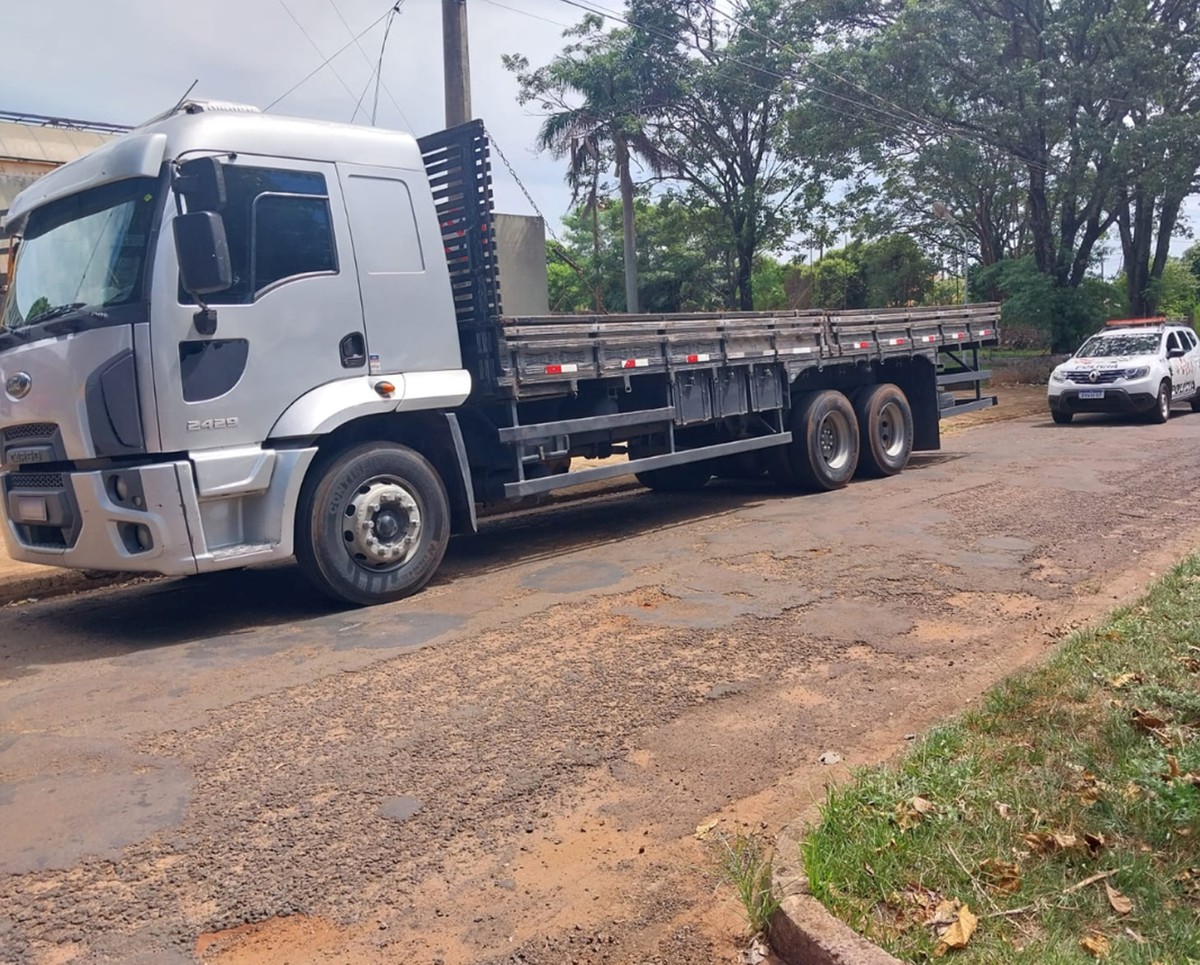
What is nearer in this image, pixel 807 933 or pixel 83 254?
pixel 807 933

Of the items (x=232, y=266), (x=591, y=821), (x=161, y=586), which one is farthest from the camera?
(x=161, y=586)

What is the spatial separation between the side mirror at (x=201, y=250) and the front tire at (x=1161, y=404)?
48.7 ft

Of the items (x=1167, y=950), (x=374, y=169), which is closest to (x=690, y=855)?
(x=1167, y=950)

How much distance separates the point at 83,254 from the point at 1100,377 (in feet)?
48.5

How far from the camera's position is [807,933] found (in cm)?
275

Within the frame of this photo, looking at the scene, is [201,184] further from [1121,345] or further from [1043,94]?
[1043,94]

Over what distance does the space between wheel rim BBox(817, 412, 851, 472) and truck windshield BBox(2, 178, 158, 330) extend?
23.9ft

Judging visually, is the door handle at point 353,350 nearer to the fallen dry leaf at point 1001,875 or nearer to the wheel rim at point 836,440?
the fallen dry leaf at point 1001,875

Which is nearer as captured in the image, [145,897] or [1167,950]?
[1167,950]

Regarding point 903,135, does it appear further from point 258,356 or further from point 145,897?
point 145,897

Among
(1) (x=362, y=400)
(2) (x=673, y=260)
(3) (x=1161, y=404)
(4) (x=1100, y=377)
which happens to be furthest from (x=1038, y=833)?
(2) (x=673, y=260)

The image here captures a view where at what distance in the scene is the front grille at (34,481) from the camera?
6316 mm

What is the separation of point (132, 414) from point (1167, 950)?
5490 millimetres

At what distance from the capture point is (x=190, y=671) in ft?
18.5
